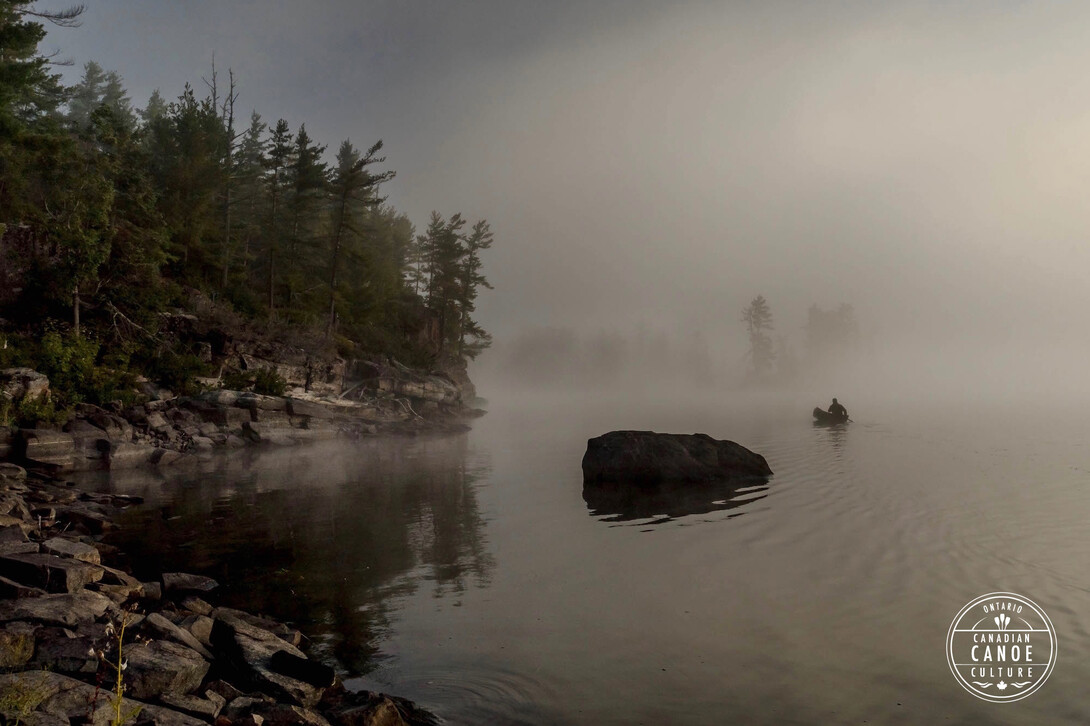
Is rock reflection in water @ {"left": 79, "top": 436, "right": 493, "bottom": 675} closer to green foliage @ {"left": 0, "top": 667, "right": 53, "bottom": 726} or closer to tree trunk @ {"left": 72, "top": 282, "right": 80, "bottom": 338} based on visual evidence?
green foliage @ {"left": 0, "top": 667, "right": 53, "bottom": 726}

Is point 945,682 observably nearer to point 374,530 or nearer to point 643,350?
point 374,530

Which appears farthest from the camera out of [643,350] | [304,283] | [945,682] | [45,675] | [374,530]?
[643,350]

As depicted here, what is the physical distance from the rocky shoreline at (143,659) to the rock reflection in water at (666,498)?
9494mm

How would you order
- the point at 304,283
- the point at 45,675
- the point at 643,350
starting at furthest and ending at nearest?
the point at 643,350 < the point at 304,283 < the point at 45,675

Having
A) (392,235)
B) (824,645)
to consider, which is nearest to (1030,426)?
(824,645)

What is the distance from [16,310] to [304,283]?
20597mm

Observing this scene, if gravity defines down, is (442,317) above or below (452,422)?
above

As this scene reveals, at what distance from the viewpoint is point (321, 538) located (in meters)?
13.1

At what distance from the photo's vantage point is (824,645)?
7465mm

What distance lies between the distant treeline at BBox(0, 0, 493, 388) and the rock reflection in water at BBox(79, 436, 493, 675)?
13.6m

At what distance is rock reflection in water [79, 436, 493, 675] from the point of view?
357 inches

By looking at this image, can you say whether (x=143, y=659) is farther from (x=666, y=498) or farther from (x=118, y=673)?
(x=666, y=498)

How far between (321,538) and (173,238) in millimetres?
33858

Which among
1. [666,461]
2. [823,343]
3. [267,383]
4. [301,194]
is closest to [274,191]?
[301,194]
